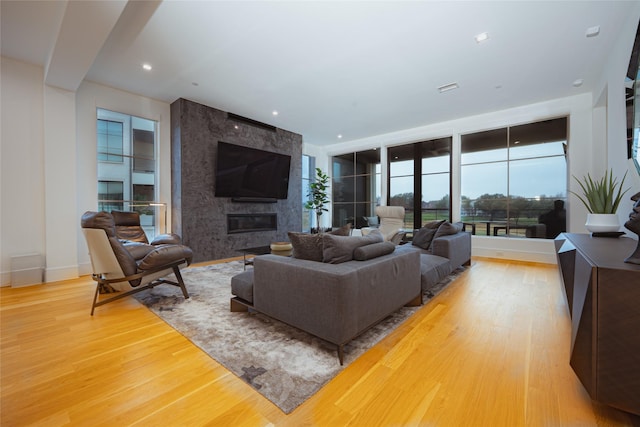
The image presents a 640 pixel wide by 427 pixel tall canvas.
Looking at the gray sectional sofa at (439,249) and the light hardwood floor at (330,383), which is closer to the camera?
the light hardwood floor at (330,383)

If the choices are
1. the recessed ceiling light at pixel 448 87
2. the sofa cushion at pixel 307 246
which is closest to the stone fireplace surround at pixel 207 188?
the sofa cushion at pixel 307 246

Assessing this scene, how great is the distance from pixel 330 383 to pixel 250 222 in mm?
4611

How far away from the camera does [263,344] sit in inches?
Answer: 74.8

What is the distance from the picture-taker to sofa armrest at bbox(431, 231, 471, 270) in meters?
3.42

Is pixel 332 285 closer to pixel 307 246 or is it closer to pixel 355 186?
pixel 307 246

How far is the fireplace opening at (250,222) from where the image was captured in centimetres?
534

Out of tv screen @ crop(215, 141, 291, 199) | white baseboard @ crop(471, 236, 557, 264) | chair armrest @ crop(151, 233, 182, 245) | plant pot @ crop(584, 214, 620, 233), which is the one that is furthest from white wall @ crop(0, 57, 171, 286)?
white baseboard @ crop(471, 236, 557, 264)

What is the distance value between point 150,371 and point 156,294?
5.55ft

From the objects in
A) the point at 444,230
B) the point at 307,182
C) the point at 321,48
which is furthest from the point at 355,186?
the point at 321,48

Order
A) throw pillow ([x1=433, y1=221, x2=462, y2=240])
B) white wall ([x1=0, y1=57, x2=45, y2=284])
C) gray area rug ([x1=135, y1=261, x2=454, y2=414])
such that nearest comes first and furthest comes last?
gray area rug ([x1=135, y1=261, x2=454, y2=414])
white wall ([x1=0, y1=57, x2=45, y2=284])
throw pillow ([x1=433, y1=221, x2=462, y2=240])

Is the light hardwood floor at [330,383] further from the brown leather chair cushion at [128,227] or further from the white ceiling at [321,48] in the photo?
the white ceiling at [321,48]

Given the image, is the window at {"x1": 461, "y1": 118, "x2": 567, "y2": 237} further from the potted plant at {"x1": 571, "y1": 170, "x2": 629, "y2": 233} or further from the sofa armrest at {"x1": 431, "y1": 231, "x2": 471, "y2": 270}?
the potted plant at {"x1": 571, "y1": 170, "x2": 629, "y2": 233}

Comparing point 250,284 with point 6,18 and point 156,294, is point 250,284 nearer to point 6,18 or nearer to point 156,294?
point 156,294

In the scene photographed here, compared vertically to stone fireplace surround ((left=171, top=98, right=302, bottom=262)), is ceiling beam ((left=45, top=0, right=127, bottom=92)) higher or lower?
higher
